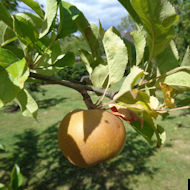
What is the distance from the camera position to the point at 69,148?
2.04ft

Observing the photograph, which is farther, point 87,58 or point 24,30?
point 87,58

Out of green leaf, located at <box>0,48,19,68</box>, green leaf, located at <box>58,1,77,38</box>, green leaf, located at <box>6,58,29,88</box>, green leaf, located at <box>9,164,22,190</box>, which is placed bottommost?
green leaf, located at <box>9,164,22,190</box>

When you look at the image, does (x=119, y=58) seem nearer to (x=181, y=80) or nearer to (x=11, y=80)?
(x=181, y=80)

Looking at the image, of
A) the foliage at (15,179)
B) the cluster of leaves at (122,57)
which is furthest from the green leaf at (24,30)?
the foliage at (15,179)

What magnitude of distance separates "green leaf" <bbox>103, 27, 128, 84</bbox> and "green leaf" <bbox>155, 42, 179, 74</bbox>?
10cm

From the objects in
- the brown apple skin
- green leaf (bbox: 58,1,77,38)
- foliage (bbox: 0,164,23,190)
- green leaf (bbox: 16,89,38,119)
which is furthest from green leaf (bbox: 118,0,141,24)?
foliage (bbox: 0,164,23,190)

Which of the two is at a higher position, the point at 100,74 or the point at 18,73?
the point at 18,73

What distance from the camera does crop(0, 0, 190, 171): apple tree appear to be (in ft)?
1.49

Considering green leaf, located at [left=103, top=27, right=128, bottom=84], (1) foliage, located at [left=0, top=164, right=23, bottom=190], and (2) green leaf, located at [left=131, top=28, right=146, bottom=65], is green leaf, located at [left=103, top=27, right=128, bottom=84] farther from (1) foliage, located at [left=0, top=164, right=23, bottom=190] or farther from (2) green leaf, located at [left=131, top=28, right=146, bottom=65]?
(1) foliage, located at [left=0, top=164, right=23, bottom=190]

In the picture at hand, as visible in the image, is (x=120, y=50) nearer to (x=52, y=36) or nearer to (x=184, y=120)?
(x=52, y=36)

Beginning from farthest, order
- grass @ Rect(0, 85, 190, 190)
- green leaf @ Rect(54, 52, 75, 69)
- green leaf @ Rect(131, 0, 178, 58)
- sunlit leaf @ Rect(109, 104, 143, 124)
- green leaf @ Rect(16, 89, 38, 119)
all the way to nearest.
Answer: grass @ Rect(0, 85, 190, 190) → green leaf @ Rect(54, 52, 75, 69) → green leaf @ Rect(16, 89, 38, 119) → sunlit leaf @ Rect(109, 104, 143, 124) → green leaf @ Rect(131, 0, 178, 58)

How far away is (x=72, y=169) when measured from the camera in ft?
12.2

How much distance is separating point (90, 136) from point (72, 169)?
11.2 feet

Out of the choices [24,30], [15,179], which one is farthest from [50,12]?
[15,179]
